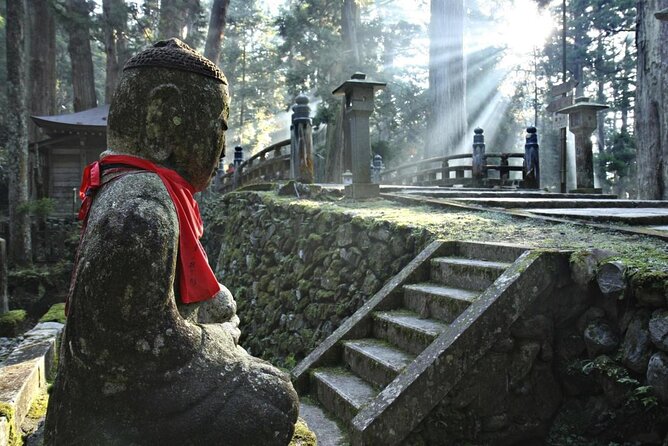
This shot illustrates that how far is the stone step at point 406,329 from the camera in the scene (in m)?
3.76

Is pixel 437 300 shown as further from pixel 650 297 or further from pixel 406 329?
pixel 650 297

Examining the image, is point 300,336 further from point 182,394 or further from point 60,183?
point 60,183

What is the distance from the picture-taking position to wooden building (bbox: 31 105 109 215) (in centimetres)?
1928

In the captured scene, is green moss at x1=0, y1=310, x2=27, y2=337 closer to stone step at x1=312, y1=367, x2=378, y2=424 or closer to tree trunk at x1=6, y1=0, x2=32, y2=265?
stone step at x1=312, y1=367, x2=378, y2=424

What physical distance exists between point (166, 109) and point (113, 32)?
2094 centimetres

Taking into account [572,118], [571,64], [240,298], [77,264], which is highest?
[571,64]

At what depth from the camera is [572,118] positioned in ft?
34.8

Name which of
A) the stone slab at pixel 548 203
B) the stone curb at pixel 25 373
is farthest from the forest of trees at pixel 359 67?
the stone curb at pixel 25 373

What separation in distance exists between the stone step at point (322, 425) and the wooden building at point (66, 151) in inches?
716

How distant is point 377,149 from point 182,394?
2015cm

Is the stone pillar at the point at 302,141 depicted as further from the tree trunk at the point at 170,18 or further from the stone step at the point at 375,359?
the tree trunk at the point at 170,18

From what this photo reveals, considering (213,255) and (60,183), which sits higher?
(60,183)

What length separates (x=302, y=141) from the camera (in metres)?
9.98

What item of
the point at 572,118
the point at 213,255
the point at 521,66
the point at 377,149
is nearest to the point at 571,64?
the point at 521,66
